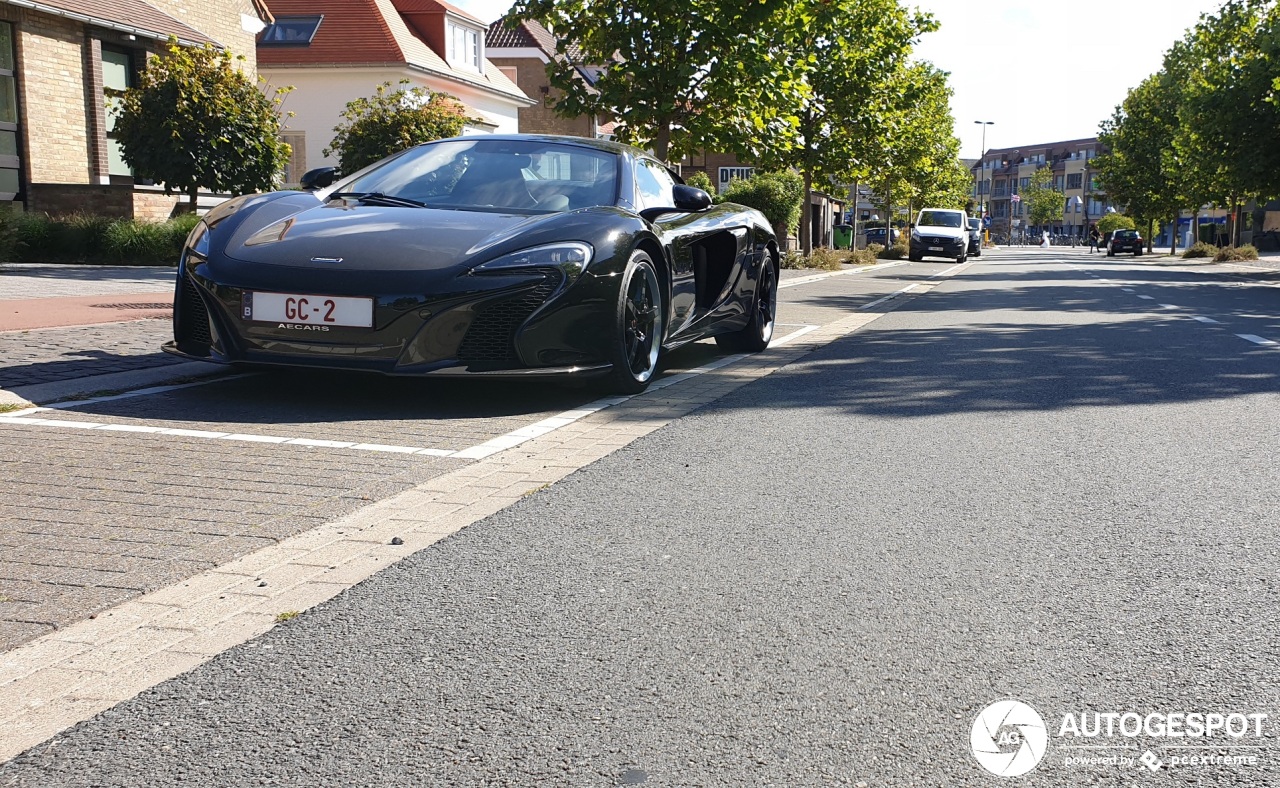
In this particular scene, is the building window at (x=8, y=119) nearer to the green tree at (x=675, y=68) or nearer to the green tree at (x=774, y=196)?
the green tree at (x=675, y=68)

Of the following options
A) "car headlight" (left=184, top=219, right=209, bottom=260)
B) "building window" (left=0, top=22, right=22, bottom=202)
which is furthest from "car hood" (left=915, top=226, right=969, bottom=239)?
"car headlight" (left=184, top=219, right=209, bottom=260)

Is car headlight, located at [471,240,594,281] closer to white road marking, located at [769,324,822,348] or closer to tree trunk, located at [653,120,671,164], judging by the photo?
white road marking, located at [769,324,822,348]

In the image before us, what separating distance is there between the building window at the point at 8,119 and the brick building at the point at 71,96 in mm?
17

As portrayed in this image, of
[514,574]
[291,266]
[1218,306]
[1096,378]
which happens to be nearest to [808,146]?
[1218,306]

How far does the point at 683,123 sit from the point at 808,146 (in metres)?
16.4

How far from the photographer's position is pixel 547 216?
6473 mm

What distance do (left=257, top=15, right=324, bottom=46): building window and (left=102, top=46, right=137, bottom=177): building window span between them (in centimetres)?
1470

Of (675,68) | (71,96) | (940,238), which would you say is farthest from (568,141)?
(940,238)

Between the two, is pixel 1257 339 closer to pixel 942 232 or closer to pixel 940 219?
pixel 942 232

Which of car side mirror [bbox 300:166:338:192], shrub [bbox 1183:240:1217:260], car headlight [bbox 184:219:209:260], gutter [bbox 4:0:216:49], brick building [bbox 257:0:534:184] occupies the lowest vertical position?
shrub [bbox 1183:240:1217:260]

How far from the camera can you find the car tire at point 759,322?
9383mm

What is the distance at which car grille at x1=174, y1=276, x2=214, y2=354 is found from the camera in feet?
20.4

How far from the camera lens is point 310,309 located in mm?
5902

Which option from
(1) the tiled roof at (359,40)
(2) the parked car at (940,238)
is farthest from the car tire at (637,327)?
(2) the parked car at (940,238)
